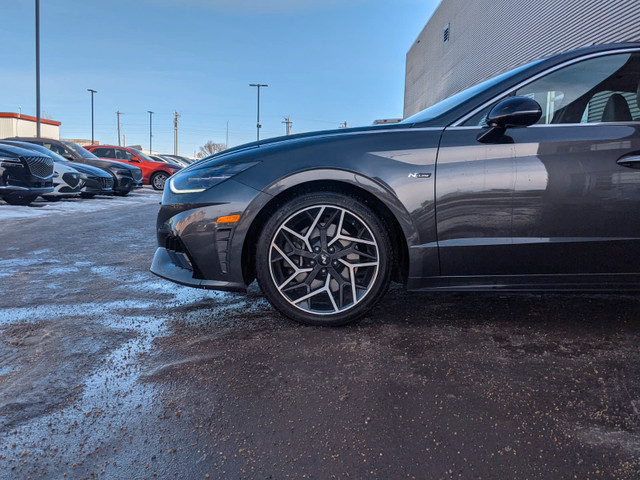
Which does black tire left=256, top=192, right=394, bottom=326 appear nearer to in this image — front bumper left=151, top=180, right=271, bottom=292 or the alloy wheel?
the alloy wheel

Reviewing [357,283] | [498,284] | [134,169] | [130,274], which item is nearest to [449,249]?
[498,284]

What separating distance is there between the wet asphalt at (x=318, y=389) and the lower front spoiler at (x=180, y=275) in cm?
24

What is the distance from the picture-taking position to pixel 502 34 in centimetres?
2258

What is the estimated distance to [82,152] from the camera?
15.5 metres

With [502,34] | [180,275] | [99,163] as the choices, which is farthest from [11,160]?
[502,34]

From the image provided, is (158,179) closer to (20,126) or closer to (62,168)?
(62,168)

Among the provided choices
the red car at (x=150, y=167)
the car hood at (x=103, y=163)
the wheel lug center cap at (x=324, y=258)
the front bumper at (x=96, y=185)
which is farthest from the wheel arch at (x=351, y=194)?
the red car at (x=150, y=167)

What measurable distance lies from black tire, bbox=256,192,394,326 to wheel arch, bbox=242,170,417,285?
53mm

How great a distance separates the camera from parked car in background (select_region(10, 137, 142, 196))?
572 inches

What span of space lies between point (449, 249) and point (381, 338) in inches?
23.6

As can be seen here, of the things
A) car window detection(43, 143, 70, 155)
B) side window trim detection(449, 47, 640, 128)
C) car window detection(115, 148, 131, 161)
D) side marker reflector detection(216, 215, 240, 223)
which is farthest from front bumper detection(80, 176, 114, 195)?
side window trim detection(449, 47, 640, 128)

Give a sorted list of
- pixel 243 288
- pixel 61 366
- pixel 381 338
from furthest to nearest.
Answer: pixel 243 288 < pixel 381 338 < pixel 61 366

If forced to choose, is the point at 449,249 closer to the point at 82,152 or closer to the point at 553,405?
the point at 553,405

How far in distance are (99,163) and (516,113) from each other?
15.0 metres
